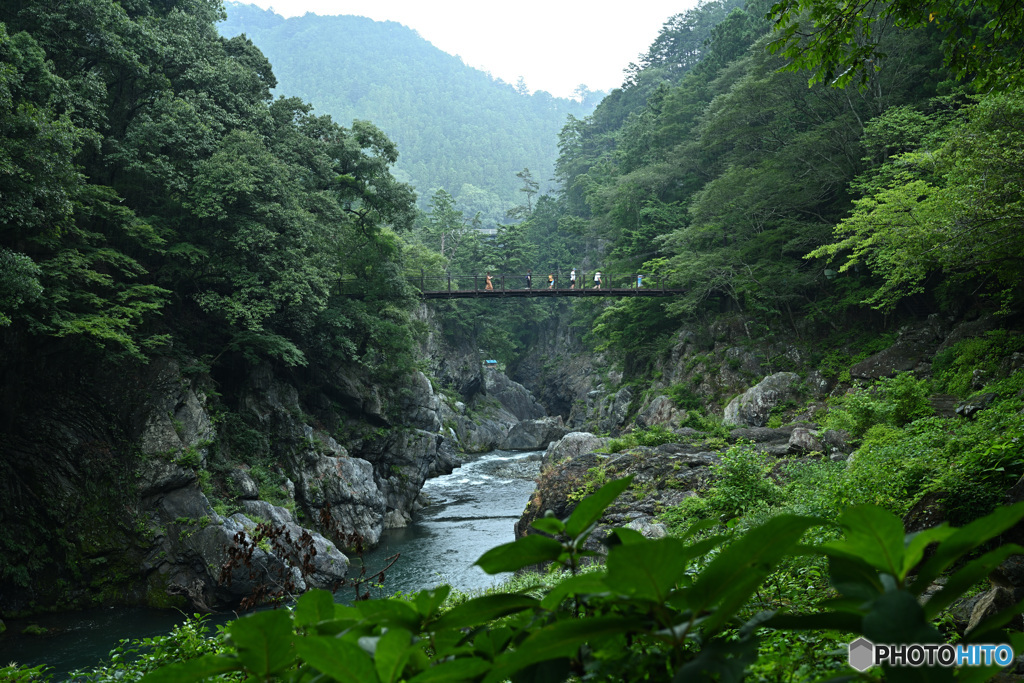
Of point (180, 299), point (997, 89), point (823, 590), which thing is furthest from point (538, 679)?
point (180, 299)

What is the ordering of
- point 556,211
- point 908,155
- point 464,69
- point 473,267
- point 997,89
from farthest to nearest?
point 464,69 → point 556,211 → point 473,267 → point 908,155 → point 997,89

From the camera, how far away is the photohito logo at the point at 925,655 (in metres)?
0.50

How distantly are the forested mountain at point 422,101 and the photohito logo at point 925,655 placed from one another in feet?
307

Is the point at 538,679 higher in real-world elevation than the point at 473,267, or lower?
lower

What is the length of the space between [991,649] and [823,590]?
2548 mm

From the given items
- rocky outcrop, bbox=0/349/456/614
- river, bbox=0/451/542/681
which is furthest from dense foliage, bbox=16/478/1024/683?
rocky outcrop, bbox=0/349/456/614

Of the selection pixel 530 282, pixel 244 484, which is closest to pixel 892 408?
Result: pixel 244 484

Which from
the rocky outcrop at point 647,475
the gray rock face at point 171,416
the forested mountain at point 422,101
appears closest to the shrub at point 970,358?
the rocky outcrop at point 647,475

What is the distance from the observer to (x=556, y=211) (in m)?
49.7

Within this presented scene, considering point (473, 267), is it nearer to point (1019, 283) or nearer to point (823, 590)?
point (1019, 283)

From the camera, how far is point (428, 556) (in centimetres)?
1430

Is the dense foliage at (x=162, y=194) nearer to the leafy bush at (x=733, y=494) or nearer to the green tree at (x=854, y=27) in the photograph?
the leafy bush at (x=733, y=494)

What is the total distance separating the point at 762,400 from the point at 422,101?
14033 centimetres

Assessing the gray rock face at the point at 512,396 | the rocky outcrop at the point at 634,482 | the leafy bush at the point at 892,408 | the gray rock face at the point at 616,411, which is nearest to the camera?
the rocky outcrop at the point at 634,482
